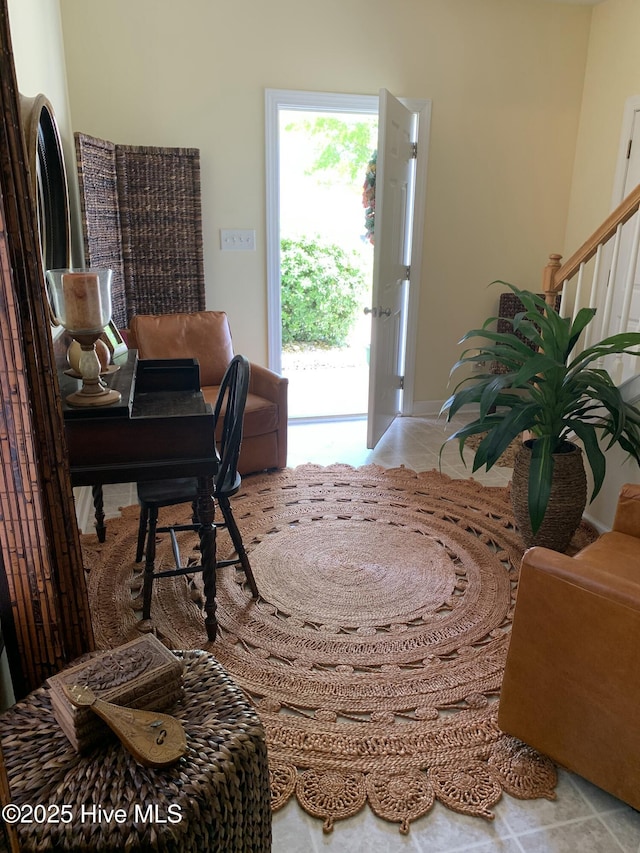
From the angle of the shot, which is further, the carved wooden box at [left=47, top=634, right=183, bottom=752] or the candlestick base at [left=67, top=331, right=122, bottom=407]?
the candlestick base at [left=67, top=331, right=122, bottom=407]

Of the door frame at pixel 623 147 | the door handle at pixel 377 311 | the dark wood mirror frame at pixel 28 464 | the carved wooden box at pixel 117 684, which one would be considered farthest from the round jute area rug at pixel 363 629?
the door frame at pixel 623 147

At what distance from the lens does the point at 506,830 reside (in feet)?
4.89

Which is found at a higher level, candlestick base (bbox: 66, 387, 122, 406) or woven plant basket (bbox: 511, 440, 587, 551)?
candlestick base (bbox: 66, 387, 122, 406)

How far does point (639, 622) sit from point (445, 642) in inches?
36.0

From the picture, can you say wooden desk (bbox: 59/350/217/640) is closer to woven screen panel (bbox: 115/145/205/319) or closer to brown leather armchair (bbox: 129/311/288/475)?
brown leather armchair (bbox: 129/311/288/475)

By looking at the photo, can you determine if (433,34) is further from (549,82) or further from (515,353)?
(515,353)

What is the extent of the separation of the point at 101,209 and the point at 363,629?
2.77 metres

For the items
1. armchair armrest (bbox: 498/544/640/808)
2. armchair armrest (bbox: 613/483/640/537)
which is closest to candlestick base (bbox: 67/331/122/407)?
armchair armrest (bbox: 498/544/640/808)

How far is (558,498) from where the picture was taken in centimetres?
261

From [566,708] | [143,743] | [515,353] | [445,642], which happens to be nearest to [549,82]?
[515,353]

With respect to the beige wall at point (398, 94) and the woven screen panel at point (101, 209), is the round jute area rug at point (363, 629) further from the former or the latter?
the beige wall at point (398, 94)

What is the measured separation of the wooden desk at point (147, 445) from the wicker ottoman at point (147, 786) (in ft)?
2.45

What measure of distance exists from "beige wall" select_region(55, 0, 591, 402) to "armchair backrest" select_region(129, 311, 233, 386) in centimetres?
57

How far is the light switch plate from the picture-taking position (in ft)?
13.7
